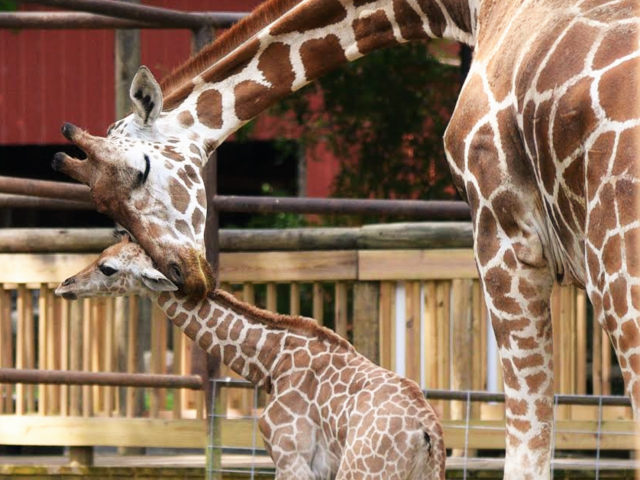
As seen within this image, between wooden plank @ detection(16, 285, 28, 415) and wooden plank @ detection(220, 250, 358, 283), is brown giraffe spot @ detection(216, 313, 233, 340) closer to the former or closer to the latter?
wooden plank @ detection(220, 250, 358, 283)

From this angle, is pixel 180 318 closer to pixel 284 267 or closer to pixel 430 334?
pixel 284 267

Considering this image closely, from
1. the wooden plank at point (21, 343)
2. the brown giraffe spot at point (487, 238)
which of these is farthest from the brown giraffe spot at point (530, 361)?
the wooden plank at point (21, 343)

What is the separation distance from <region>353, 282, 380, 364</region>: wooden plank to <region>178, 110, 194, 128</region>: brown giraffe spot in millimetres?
2193

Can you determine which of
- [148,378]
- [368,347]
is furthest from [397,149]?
[148,378]

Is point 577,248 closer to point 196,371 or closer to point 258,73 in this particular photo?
point 258,73

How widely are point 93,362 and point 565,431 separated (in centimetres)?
235

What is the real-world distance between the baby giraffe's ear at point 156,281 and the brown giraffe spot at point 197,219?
8.6 inches

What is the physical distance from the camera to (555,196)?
2.66m

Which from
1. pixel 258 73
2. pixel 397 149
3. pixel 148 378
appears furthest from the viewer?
pixel 397 149

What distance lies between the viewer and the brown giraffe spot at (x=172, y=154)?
4.01 meters

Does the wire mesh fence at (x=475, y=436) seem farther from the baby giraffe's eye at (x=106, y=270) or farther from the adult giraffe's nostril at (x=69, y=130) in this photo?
the adult giraffe's nostril at (x=69, y=130)

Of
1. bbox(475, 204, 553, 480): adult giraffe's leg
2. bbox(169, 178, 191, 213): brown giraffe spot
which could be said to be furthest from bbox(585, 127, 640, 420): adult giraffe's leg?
bbox(169, 178, 191, 213): brown giraffe spot

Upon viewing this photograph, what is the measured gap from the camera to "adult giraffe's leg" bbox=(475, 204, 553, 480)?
2850 millimetres

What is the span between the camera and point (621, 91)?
2.43m
